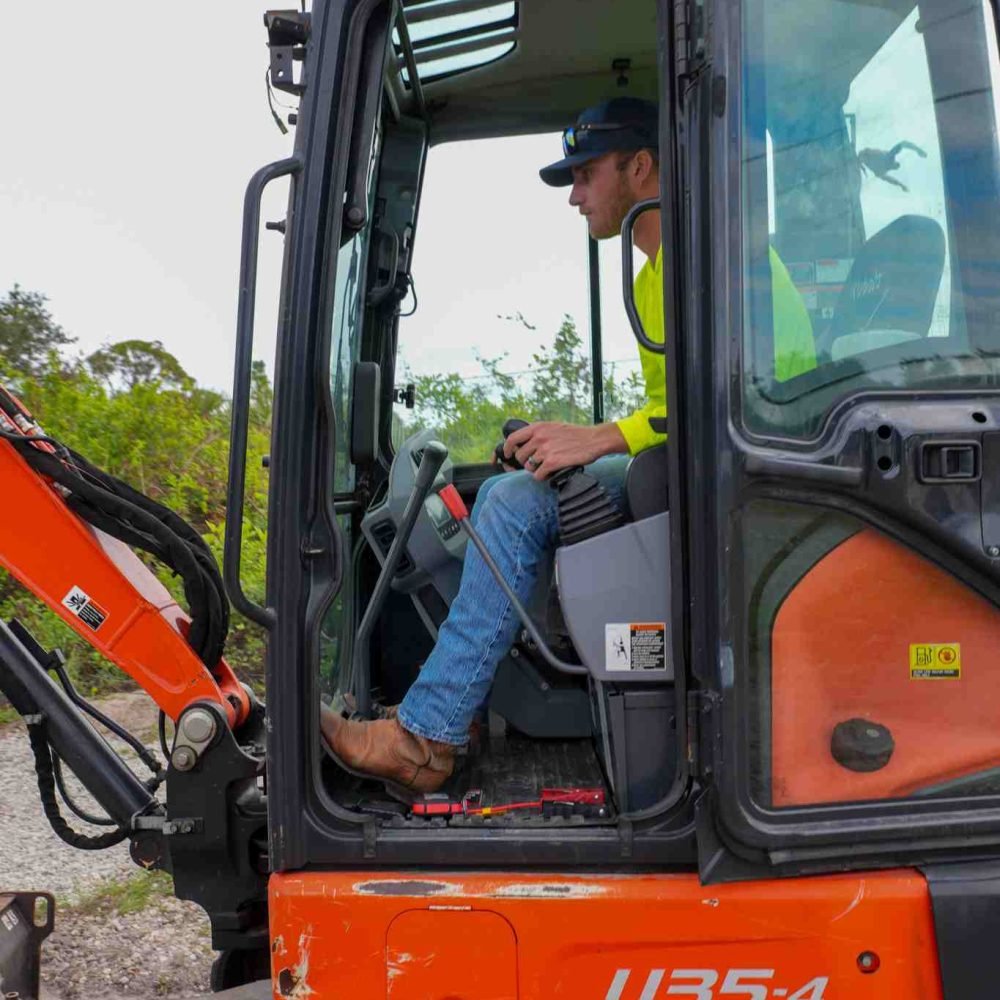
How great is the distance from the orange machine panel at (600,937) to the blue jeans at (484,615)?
373 millimetres

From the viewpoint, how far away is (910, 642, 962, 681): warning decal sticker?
1.63 metres

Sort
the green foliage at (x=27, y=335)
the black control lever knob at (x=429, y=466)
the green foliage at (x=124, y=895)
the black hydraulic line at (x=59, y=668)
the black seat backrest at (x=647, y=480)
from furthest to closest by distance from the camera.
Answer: the green foliage at (x=27, y=335), the green foliage at (x=124, y=895), the black hydraulic line at (x=59, y=668), the black control lever knob at (x=429, y=466), the black seat backrest at (x=647, y=480)

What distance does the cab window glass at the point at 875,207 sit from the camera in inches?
64.0

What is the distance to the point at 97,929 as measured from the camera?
3.29m

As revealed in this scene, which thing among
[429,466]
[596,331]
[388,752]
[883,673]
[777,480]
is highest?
[596,331]

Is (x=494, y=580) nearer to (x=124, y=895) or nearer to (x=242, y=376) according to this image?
(x=242, y=376)

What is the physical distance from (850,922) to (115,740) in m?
4.30

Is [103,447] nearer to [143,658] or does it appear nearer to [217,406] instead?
[217,406]

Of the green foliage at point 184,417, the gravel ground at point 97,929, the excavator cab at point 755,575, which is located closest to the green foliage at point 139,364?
the green foliage at point 184,417

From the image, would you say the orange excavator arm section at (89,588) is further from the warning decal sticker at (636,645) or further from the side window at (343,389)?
the warning decal sticker at (636,645)

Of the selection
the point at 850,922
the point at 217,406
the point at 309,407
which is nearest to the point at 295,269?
the point at 309,407

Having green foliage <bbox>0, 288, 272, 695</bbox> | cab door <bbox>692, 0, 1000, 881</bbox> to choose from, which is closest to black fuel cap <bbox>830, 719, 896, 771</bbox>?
cab door <bbox>692, 0, 1000, 881</bbox>

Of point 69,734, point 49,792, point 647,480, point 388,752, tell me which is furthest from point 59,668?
point 647,480

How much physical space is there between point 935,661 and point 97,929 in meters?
2.82
